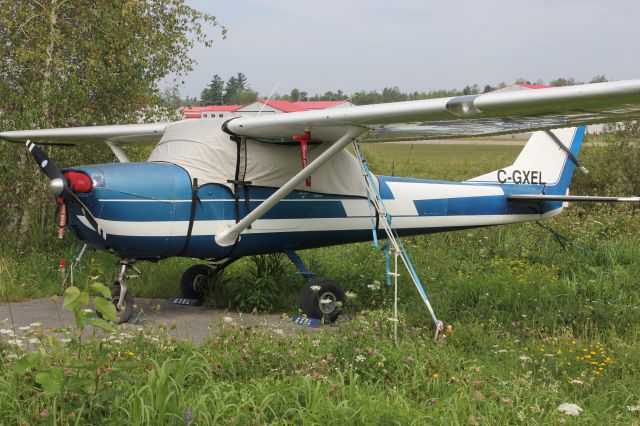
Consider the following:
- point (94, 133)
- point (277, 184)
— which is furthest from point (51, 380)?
point (94, 133)

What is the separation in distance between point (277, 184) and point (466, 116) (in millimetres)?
2616

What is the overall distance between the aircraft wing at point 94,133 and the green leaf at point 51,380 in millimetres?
5642

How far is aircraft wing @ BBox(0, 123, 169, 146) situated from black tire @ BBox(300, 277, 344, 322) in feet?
9.93

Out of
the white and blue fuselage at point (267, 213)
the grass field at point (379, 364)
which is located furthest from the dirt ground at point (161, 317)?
the white and blue fuselage at point (267, 213)

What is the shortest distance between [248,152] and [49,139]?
3.24 metres

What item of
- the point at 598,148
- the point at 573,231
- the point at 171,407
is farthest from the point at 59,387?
the point at 598,148

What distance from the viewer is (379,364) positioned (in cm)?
443

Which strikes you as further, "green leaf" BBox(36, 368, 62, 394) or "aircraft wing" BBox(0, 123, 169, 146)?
"aircraft wing" BBox(0, 123, 169, 146)

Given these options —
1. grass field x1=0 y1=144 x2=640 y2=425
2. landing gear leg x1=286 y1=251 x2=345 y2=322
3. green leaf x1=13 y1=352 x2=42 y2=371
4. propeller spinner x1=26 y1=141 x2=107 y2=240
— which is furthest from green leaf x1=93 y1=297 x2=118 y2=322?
landing gear leg x1=286 y1=251 x2=345 y2=322

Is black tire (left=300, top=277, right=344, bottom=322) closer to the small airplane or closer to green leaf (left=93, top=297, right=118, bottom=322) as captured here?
the small airplane

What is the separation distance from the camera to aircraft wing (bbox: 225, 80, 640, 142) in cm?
498

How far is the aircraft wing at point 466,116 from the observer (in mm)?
4980

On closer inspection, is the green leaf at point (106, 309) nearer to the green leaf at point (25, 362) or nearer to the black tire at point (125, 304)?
the green leaf at point (25, 362)

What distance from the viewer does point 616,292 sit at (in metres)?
7.08
